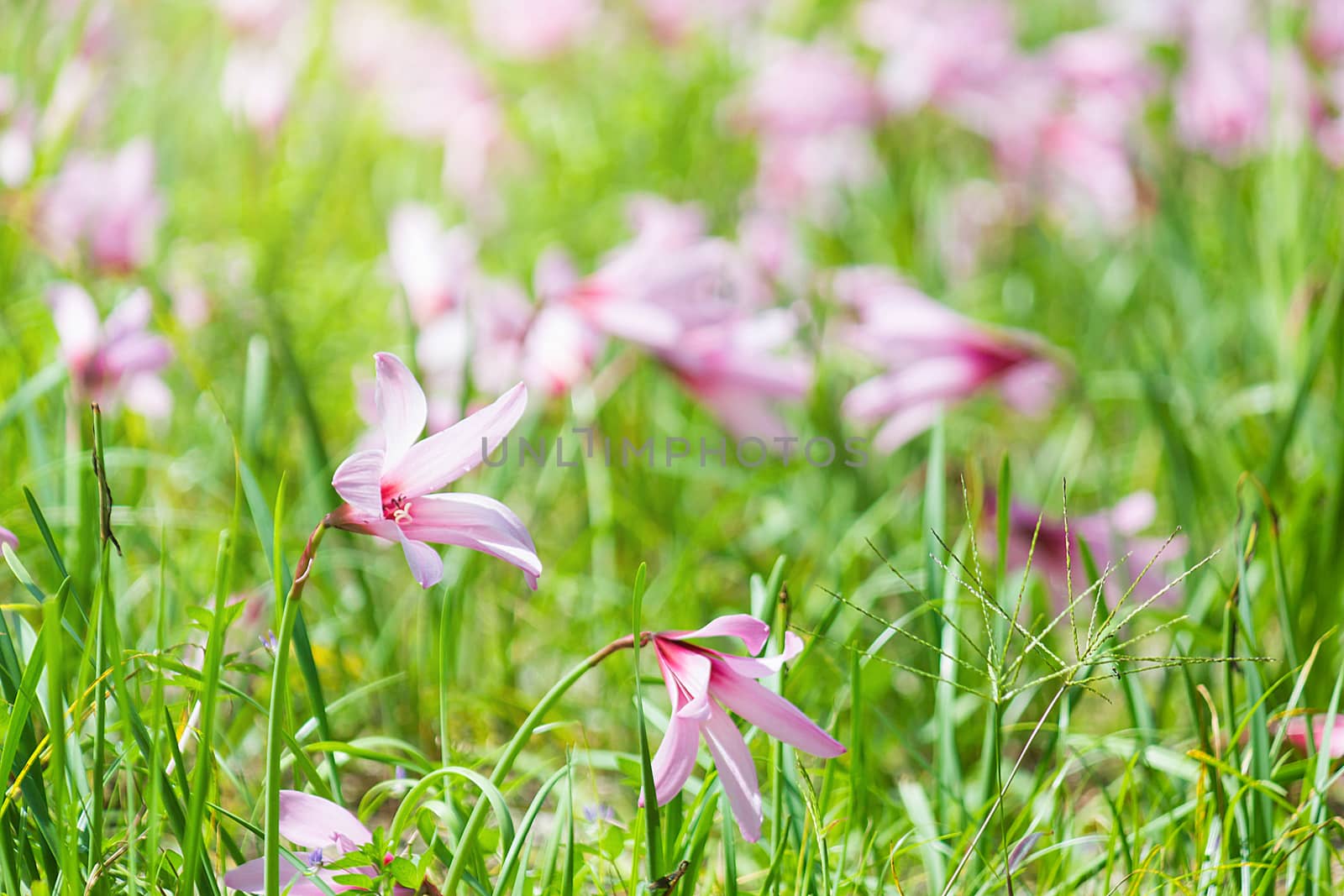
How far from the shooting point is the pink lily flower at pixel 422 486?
0.61 m

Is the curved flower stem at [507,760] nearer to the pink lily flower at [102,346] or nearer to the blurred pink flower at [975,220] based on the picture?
the pink lily flower at [102,346]

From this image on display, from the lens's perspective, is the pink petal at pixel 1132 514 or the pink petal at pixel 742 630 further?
the pink petal at pixel 1132 514

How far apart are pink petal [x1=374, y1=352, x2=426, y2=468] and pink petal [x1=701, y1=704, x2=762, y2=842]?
0.72 ft

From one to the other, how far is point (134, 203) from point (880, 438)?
991mm

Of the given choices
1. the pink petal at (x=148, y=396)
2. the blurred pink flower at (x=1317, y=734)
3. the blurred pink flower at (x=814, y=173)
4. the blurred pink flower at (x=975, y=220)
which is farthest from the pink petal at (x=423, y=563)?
the blurred pink flower at (x=975, y=220)

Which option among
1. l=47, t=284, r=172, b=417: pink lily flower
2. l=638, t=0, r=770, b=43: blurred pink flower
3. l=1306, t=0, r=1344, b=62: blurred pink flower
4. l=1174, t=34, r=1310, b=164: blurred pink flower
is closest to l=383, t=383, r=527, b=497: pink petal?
l=47, t=284, r=172, b=417: pink lily flower

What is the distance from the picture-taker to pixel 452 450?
641 millimetres

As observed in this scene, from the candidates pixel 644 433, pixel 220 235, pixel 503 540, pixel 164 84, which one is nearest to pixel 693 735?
pixel 503 540

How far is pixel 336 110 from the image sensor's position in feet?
9.61

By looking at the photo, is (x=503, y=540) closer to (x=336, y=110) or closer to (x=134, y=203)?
(x=134, y=203)

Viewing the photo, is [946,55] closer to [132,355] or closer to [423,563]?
[132,355]

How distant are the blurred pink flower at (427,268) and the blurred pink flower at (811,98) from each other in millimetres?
737

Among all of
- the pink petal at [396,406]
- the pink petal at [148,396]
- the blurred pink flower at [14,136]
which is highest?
the blurred pink flower at [14,136]

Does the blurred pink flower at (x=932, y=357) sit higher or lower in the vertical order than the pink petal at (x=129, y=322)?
lower
